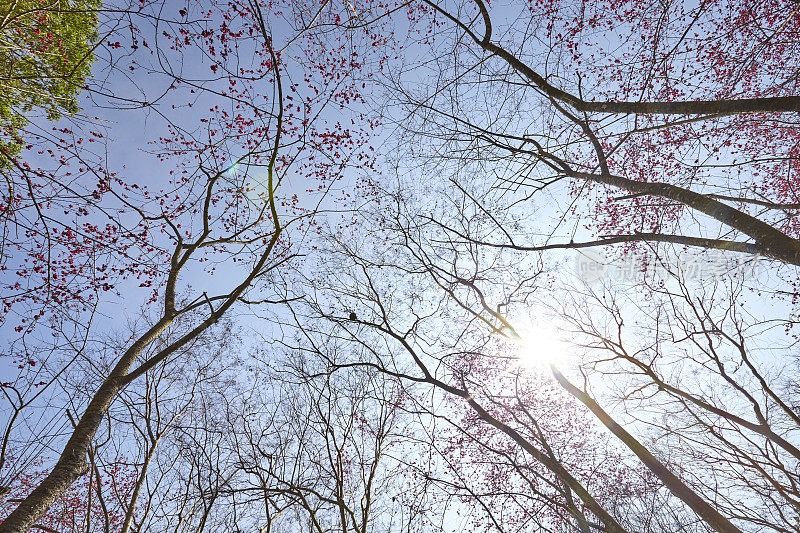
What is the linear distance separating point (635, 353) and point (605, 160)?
3.20 m

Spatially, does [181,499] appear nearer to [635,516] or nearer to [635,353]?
[635,353]

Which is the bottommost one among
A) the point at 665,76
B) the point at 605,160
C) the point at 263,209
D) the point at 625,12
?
the point at 263,209

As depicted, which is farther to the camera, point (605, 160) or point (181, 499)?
point (181, 499)

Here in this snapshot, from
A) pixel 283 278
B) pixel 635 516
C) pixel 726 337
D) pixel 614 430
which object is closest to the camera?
pixel 614 430

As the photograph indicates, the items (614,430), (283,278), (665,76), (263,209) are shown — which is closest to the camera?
(614,430)

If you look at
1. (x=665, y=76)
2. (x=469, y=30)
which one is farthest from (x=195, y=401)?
(x=665, y=76)

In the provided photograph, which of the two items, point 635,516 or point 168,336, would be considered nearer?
point 168,336

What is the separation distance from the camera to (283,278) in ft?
19.9

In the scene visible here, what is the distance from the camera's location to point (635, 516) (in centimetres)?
824

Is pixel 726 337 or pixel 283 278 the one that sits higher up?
pixel 283 278

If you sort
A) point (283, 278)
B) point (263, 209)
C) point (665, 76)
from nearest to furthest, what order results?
point (665, 76)
point (263, 209)
point (283, 278)

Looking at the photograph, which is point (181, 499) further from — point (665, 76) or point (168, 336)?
point (665, 76)

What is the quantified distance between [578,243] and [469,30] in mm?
2713

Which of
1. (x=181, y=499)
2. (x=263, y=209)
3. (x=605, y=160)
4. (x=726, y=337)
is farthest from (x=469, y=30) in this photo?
(x=181, y=499)
